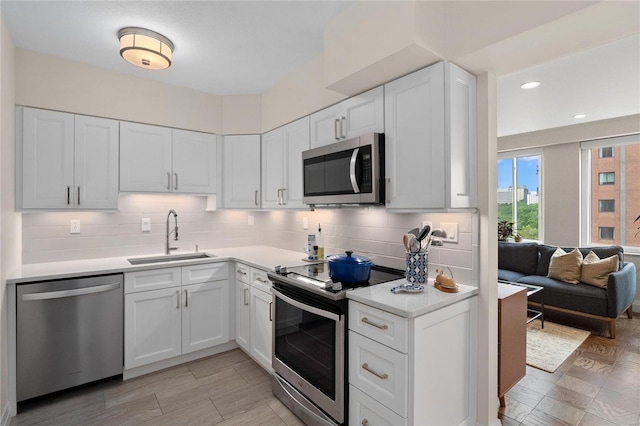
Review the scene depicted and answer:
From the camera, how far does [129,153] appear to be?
297 centimetres

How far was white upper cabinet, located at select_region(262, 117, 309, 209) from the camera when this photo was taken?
2.90 m

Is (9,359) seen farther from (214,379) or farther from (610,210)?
(610,210)

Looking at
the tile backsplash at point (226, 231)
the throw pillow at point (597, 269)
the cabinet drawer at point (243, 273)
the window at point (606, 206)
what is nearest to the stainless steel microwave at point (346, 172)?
the tile backsplash at point (226, 231)

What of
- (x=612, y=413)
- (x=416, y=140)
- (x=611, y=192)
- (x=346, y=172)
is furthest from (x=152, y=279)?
(x=611, y=192)

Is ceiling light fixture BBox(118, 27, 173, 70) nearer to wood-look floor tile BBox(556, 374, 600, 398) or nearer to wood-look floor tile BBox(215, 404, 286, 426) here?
wood-look floor tile BBox(215, 404, 286, 426)

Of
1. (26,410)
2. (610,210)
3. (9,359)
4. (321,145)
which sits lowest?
(26,410)

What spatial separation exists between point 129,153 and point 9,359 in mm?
1763

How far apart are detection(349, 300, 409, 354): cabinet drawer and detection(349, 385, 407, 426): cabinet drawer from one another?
0.32m

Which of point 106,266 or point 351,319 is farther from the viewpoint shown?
point 106,266

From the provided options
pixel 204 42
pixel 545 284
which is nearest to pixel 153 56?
pixel 204 42

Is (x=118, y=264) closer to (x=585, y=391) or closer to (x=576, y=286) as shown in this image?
(x=585, y=391)

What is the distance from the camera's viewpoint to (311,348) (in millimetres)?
2041

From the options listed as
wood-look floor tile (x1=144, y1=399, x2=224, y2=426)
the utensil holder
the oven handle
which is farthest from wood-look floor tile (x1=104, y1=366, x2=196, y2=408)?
the utensil holder

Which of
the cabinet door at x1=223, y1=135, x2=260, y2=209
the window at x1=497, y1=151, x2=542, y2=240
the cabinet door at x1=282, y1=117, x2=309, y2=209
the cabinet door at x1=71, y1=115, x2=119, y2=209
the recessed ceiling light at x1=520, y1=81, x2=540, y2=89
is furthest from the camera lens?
the window at x1=497, y1=151, x2=542, y2=240
